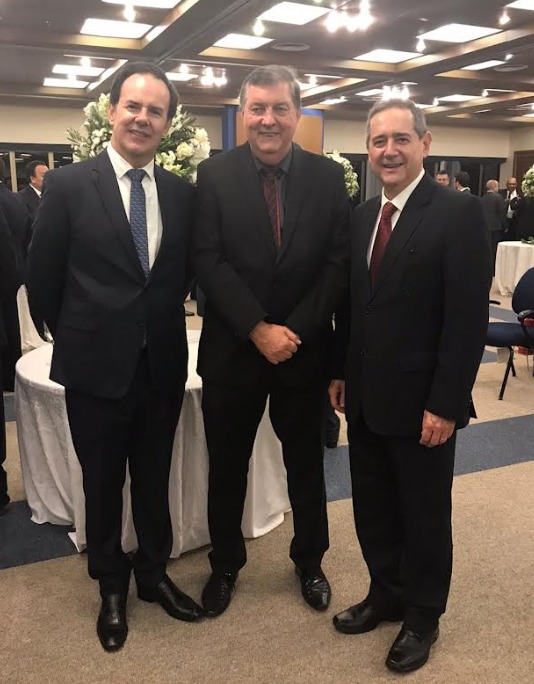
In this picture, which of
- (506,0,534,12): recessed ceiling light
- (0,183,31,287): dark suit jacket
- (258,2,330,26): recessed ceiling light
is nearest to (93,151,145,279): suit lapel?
(0,183,31,287): dark suit jacket

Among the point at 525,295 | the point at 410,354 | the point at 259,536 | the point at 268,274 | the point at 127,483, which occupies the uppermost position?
the point at 268,274

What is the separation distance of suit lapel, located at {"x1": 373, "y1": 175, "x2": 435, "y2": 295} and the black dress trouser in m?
0.55

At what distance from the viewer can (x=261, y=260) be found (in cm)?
202

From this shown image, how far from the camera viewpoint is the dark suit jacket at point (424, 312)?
5.74 feet

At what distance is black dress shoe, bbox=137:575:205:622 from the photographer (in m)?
2.25

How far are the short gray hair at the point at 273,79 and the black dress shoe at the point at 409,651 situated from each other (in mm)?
1733

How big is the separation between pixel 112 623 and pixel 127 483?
0.55 meters

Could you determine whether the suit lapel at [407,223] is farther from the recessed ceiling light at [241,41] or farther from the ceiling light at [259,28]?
the recessed ceiling light at [241,41]

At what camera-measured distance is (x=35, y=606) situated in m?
2.33

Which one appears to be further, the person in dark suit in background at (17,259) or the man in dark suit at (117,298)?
the person in dark suit in background at (17,259)

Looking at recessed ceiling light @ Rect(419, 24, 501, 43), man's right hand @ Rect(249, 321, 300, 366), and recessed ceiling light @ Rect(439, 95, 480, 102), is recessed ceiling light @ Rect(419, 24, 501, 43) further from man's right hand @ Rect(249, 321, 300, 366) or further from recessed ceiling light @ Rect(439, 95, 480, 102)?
man's right hand @ Rect(249, 321, 300, 366)

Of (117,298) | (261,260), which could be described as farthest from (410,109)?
(117,298)

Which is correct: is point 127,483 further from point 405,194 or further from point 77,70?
point 77,70

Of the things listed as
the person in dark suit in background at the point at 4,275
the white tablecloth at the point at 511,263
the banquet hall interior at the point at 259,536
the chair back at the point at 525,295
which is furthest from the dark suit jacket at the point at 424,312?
the white tablecloth at the point at 511,263
